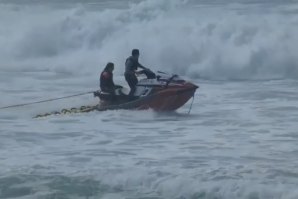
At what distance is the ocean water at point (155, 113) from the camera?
1091cm

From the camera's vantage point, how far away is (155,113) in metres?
16.4

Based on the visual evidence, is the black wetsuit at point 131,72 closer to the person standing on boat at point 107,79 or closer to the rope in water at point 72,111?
the person standing on boat at point 107,79

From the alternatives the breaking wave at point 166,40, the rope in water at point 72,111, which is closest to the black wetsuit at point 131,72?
the rope in water at point 72,111

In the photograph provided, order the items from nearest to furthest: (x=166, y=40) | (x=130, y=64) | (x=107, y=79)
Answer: (x=107, y=79) → (x=130, y=64) → (x=166, y=40)

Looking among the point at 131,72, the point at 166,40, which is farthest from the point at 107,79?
the point at 166,40

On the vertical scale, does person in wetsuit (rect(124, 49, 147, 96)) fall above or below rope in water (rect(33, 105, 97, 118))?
above

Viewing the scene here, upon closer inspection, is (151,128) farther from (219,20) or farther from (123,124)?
(219,20)

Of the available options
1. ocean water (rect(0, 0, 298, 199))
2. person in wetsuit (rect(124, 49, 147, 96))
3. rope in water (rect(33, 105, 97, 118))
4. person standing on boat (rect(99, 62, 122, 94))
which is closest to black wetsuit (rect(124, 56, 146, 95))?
person in wetsuit (rect(124, 49, 147, 96))

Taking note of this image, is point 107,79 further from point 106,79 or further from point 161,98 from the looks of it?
point 161,98

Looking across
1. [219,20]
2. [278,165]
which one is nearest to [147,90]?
[278,165]

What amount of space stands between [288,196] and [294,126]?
4.92 meters

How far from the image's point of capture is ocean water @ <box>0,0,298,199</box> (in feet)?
35.8

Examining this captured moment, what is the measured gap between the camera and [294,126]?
1483 centimetres

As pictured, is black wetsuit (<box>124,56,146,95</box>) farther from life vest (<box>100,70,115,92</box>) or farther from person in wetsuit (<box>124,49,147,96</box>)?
life vest (<box>100,70,115,92</box>)
